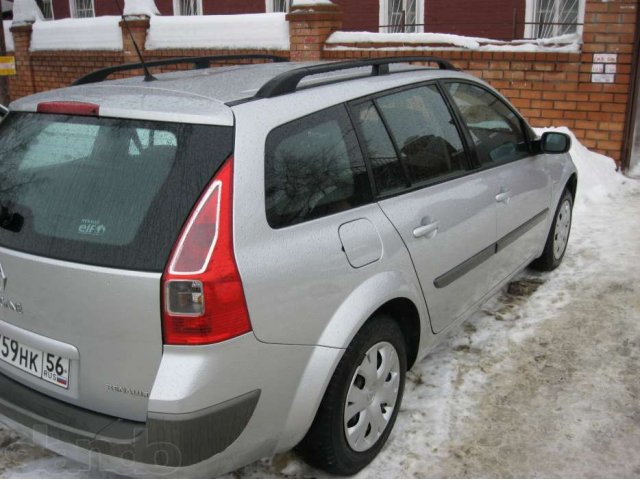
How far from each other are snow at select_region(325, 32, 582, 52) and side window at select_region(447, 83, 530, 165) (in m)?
3.65

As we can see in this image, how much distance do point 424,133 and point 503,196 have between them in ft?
2.47

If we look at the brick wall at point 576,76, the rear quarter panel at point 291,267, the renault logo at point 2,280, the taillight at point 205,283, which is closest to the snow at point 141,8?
the brick wall at point 576,76

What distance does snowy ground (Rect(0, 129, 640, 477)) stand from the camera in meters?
2.81

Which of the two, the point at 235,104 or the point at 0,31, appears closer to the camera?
the point at 235,104

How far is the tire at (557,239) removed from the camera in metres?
4.77

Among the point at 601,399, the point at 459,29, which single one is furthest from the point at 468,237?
the point at 459,29

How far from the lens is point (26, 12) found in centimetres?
1342

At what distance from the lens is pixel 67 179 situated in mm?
2357

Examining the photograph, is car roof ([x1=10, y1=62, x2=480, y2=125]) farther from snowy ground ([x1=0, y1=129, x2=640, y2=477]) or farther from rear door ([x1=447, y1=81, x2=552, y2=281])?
snowy ground ([x1=0, y1=129, x2=640, y2=477])

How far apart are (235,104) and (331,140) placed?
48 cm

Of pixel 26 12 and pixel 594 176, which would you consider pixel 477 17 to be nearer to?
pixel 594 176

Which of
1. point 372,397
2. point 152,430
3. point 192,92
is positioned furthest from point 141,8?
point 152,430

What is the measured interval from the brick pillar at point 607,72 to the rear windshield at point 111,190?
6.08 meters

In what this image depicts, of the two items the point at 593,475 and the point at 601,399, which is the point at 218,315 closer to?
the point at 593,475
